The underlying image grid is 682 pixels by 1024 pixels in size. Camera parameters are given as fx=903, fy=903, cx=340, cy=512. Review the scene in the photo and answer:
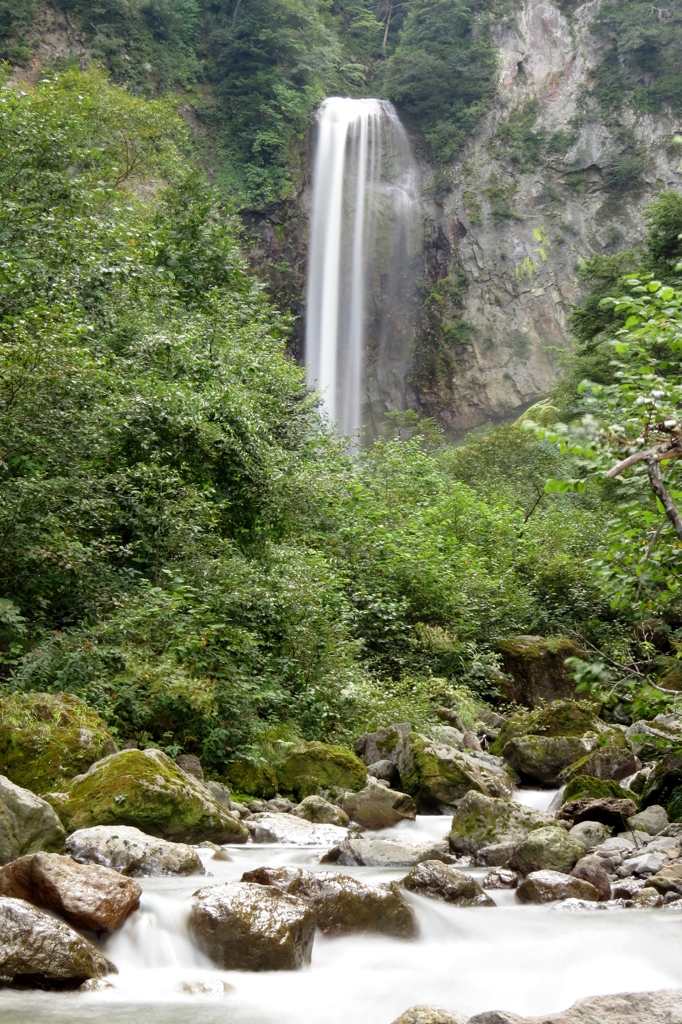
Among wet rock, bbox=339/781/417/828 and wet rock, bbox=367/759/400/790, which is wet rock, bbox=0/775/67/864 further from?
wet rock, bbox=367/759/400/790

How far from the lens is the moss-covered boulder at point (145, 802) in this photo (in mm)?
7055

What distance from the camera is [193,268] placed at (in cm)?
2097

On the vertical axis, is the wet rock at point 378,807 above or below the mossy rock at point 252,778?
below

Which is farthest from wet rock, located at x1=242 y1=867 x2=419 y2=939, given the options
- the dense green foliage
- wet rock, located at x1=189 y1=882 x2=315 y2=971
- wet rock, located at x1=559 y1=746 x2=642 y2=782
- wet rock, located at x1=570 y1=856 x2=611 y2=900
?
wet rock, located at x1=559 y1=746 x2=642 y2=782

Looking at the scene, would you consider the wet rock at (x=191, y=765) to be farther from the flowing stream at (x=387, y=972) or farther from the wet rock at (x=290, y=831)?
the flowing stream at (x=387, y=972)

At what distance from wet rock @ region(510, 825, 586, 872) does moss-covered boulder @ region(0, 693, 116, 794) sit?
3819mm

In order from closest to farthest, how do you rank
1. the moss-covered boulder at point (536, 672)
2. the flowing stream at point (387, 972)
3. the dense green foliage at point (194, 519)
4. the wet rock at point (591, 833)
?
the flowing stream at point (387, 972)
the wet rock at point (591, 833)
the dense green foliage at point (194, 519)
the moss-covered boulder at point (536, 672)

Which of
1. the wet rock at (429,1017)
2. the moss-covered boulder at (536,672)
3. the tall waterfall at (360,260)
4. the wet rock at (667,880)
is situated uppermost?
the tall waterfall at (360,260)

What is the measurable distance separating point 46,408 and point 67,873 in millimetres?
6718

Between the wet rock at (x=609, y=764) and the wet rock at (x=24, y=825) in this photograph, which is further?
the wet rock at (x=609, y=764)

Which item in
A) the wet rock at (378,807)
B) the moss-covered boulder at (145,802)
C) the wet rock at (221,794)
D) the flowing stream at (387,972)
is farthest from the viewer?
the wet rock at (378,807)

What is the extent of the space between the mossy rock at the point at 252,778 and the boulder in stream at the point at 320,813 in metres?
0.73

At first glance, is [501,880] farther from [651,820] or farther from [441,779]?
[441,779]

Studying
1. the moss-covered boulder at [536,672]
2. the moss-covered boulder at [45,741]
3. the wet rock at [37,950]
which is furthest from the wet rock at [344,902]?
the moss-covered boulder at [536,672]
